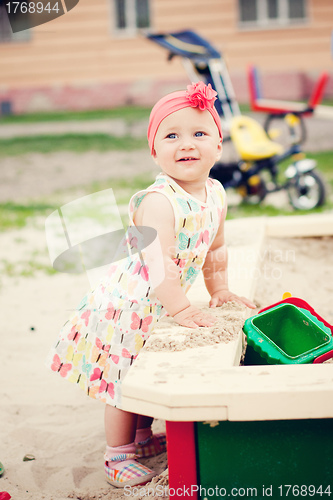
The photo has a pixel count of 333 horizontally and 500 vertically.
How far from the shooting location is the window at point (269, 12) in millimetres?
13969

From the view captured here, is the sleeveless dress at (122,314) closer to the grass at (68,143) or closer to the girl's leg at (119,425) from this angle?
the girl's leg at (119,425)

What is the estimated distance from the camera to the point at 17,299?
3807 millimetres

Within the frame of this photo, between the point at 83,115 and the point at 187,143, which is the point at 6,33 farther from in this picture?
the point at 187,143

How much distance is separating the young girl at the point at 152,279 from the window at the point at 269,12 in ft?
42.9

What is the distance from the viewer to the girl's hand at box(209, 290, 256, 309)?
6.98 feet

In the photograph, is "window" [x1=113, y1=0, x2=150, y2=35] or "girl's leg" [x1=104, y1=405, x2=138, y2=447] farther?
"window" [x1=113, y1=0, x2=150, y2=35]

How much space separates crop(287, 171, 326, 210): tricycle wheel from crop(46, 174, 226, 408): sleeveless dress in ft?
13.2

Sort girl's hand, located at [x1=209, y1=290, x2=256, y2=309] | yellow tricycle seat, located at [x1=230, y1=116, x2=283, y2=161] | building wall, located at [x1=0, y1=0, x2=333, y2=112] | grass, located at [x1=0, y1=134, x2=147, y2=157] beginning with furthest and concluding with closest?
building wall, located at [x1=0, y1=0, x2=333, y2=112], grass, located at [x1=0, y1=134, x2=147, y2=157], yellow tricycle seat, located at [x1=230, y1=116, x2=283, y2=161], girl's hand, located at [x1=209, y1=290, x2=256, y2=309]

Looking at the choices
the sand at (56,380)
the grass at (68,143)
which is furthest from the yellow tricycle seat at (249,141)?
the grass at (68,143)

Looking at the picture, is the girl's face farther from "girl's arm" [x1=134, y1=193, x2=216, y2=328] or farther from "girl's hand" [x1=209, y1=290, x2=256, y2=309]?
"girl's hand" [x1=209, y1=290, x2=256, y2=309]

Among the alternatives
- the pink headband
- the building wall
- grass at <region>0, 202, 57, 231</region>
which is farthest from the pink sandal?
the building wall

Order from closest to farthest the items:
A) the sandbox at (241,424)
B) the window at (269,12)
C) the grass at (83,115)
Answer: the sandbox at (241,424) < the grass at (83,115) < the window at (269,12)

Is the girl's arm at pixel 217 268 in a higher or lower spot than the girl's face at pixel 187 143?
lower

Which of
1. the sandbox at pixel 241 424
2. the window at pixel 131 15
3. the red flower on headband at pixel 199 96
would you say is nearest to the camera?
the sandbox at pixel 241 424
